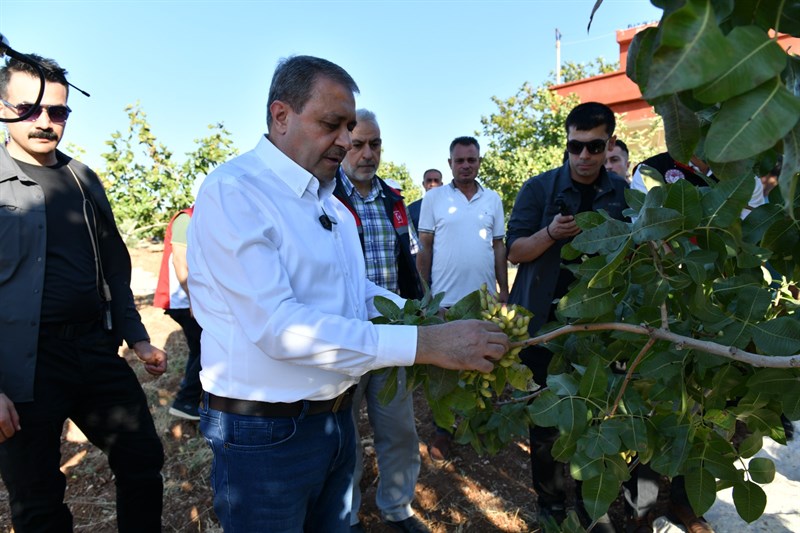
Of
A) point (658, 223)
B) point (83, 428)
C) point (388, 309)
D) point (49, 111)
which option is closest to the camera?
point (658, 223)

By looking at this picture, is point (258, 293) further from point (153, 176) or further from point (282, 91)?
point (153, 176)

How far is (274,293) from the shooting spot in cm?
149

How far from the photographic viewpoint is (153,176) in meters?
8.09

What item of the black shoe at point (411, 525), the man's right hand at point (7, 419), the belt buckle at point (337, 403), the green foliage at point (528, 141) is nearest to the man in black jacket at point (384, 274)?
the black shoe at point (411, 525)

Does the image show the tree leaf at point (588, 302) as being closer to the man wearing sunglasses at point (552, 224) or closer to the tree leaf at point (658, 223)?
the tree leaf at point (658, 223)

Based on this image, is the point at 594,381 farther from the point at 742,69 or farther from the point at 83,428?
the point at 83,428

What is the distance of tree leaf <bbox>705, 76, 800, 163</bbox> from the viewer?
632 mm

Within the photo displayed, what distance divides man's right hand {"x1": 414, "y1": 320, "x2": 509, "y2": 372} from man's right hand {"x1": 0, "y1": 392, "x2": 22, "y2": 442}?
61.8 inches

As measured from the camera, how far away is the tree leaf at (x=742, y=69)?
2.08 feet

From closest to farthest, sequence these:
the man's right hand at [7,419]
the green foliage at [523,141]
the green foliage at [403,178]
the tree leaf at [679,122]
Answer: the tree leaf at [679,122] < the man's right hand at [7,419] < the green foliage at [523,141] < the green foliage at [403,178]

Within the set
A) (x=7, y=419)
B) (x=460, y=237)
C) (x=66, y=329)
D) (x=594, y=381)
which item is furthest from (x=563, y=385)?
(x=460, y=237)

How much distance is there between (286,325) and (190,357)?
3232mm

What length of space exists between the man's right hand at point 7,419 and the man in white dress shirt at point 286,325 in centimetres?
81

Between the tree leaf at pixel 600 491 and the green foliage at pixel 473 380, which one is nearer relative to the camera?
the tree leaf at pixel 600 491
